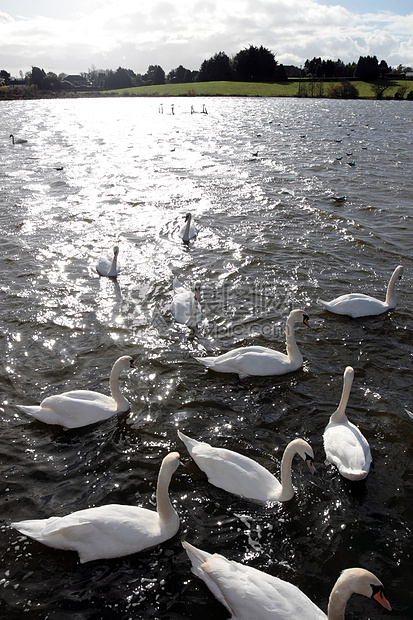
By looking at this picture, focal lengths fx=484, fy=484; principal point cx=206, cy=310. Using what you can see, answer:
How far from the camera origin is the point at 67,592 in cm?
429

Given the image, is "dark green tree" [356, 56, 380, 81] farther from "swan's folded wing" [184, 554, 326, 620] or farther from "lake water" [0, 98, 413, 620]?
"swan's folded wing" [184, 554, 326, 620]

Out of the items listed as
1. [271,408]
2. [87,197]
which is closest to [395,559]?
[271,408]

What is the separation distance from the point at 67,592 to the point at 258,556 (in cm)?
176

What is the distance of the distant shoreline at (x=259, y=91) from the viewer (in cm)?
9838

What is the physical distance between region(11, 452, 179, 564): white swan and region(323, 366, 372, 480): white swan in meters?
2.06

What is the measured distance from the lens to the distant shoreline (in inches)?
3873

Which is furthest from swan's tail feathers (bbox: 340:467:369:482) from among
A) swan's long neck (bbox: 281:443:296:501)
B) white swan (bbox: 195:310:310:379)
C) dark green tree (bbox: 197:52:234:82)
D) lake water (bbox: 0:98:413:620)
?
dark green tree (bbox: 197:52:234:82)

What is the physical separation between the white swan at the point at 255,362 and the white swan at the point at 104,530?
2.84m

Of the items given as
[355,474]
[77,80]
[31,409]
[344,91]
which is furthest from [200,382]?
[77,80]

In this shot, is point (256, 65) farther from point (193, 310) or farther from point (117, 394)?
point (117, 394)

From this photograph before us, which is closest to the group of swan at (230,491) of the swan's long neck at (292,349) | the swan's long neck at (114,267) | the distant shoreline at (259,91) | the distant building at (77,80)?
the swan's long neck at (292,349)

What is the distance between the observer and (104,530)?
4.54 metres

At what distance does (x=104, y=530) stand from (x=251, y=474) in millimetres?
1628

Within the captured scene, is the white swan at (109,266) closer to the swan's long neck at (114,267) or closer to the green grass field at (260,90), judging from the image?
the swan's long neck at (114,267)
